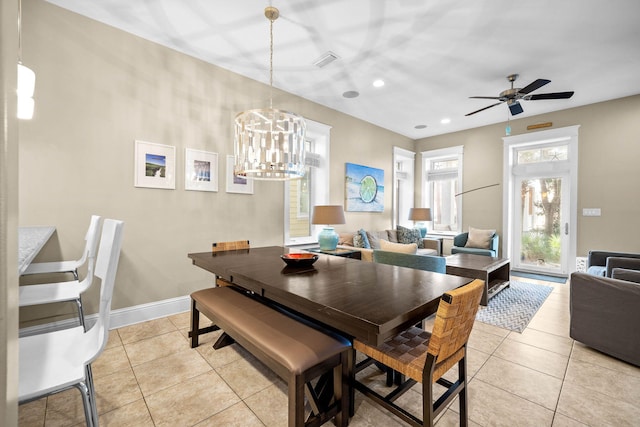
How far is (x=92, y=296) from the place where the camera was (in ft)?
8.64

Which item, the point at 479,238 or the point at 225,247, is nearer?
the point at 225,247

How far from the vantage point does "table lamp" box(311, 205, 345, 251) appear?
3.91 m

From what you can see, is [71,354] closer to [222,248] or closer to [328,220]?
[222,248]

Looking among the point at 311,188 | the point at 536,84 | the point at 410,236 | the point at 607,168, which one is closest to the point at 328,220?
the point at 311,188

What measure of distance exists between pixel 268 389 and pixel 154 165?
2474 millimetres

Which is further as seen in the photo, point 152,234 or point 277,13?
point 152,234

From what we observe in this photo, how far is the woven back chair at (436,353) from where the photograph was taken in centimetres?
118

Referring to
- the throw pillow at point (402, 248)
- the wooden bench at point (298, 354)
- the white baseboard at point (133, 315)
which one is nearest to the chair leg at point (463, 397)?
the wooden bench at point (298, 354)

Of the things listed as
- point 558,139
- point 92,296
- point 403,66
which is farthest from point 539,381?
point 558,139

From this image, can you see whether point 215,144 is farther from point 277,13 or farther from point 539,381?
point 539,381

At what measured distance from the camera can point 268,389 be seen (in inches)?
71.6

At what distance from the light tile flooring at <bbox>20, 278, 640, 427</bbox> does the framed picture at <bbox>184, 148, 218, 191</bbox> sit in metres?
1.65

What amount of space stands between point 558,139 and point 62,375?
6833 mm

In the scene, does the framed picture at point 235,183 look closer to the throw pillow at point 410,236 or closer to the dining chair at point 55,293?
the dining chair at point 55,293
